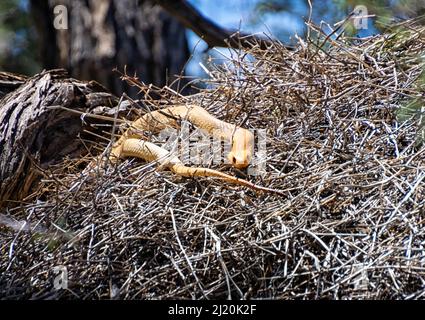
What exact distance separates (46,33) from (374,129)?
4.48 metres

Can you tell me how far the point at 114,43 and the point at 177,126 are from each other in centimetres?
318

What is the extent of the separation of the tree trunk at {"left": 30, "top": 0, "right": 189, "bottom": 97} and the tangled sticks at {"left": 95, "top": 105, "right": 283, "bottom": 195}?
2731mm

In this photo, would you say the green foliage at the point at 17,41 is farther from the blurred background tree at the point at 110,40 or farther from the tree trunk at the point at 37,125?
the tree trunk at the point at 37,125

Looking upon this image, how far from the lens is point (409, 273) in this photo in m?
2.68

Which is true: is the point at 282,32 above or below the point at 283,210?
above

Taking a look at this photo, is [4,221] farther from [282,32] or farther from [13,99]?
[282,32]

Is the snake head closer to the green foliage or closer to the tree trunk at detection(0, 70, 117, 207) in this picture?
the tree trunk at detection(0, 70, 117, 207)

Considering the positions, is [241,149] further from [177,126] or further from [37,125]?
[37,125]

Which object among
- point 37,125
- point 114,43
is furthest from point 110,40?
point 37,125

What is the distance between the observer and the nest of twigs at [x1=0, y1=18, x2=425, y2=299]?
279 cm

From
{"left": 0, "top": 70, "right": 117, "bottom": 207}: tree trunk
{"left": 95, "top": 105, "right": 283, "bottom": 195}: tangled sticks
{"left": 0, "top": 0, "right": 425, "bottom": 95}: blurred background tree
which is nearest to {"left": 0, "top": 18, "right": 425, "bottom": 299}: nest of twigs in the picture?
{"left": 95, "top": 105, "right": 283, "bottom": 195}: tangled sticks
